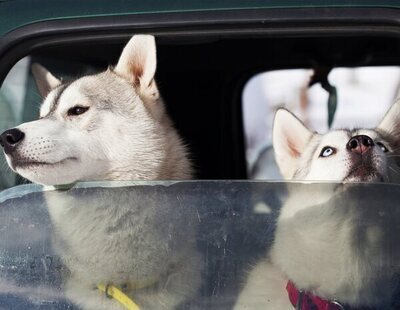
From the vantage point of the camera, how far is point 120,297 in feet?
6.44

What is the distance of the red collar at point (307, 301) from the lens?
6.28 feet

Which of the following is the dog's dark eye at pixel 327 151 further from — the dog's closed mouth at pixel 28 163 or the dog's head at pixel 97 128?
the dog's closed mouth at pixel 28 163

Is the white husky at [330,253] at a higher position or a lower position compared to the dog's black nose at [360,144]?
lower

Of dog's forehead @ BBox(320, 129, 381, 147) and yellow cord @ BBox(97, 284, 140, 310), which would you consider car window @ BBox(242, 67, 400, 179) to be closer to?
dog's forehead @ BBox(320, 129, 381, 147)

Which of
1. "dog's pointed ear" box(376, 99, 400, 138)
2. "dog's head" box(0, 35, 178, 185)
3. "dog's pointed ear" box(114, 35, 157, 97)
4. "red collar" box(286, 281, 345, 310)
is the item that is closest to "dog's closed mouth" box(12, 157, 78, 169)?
"dog's head" box(0, 35, 178, 185)

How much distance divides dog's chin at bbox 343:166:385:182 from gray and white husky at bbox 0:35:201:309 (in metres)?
0.69

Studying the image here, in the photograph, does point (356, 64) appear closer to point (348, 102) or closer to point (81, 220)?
point (348, 102)

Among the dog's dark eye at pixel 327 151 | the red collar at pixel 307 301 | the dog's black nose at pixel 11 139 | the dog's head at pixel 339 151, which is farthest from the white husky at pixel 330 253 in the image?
the dog's black nose at pixel 11 139

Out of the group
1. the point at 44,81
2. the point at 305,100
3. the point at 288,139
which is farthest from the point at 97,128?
the point at 305,100

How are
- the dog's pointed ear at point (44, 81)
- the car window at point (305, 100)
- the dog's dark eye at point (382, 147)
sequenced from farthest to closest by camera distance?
the car window at point (305, 100) < the dog's pointed ear at point (44, 81) < the dog's dark eye at point (382, 147)

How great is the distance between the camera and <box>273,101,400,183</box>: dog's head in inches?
95.5

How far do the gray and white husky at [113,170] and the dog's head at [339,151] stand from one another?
401mm

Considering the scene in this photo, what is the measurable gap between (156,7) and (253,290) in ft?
2.77

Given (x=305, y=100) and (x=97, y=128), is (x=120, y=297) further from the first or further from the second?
(x=305, y=100)
